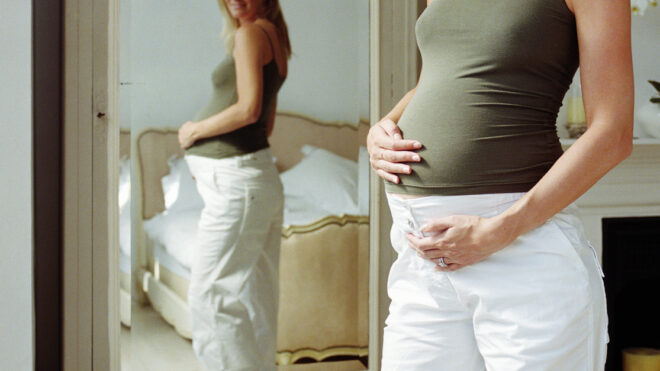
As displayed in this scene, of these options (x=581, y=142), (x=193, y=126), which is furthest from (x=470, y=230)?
(x=193, y=126)

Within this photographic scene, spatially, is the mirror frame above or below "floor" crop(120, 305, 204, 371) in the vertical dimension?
above

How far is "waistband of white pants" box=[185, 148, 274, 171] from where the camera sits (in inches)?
75.1

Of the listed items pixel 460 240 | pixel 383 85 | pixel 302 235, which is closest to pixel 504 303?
pixel 460 240

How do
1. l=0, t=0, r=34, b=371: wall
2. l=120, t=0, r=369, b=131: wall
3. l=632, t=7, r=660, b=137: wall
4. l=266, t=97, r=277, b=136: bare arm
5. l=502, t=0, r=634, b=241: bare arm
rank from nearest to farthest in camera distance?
l=502, t=0, r=634, b=241: bare arm → l=0, t=0, r=34, b=371: wall → l=120, t=0, r=369, b=131: wall → l=266, t=97, r=277, b=136: bare arm → l=632, t=7, r=660, b=137: wall

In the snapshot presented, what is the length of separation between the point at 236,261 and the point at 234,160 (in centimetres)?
32

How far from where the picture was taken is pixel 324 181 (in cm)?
202

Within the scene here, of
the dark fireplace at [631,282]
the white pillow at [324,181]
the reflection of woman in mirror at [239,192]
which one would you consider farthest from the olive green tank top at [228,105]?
the dark fireplace at [631,282]

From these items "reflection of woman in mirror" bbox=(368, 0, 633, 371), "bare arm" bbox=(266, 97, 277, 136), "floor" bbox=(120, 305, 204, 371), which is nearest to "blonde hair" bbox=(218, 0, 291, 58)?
"bare arm" bbox=(266, 97, 277, 136)

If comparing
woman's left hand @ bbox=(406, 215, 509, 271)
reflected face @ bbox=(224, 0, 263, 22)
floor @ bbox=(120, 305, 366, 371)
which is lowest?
floor @ bbox=(120, 305, 366, 371)

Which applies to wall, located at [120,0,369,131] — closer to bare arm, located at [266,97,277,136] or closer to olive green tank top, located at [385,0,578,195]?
bare arm, located at [266,97,277,136]

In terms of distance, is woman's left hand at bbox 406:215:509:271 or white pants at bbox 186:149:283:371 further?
white pants at bbox 186:149:283:371

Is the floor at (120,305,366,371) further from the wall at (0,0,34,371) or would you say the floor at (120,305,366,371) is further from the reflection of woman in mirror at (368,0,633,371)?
the reflection of woman in mirror at (368,0,633,371)

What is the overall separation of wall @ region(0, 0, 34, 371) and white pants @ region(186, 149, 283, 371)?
18.3 inches

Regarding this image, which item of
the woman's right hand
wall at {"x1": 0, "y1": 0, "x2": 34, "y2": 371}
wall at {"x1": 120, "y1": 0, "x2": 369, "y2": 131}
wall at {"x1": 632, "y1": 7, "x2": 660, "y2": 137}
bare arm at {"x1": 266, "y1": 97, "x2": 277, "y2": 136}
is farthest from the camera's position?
wall at {"x1": 632, "y1": 7, "x2": 660, "y2": 137}
